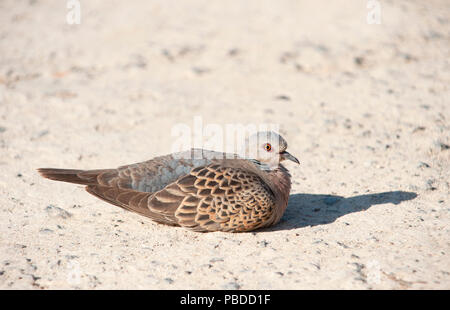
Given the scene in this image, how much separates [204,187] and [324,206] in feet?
4.60

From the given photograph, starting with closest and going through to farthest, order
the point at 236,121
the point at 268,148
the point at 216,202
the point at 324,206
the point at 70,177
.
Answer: the point at 216,202 → the point at 70,177 → the point at 268,148 → the point at 324,206 → the point at 236,121

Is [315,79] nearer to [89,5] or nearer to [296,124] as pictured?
[296,124]

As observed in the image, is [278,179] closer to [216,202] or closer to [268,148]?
[268,148]

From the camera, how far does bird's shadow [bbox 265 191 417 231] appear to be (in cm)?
540

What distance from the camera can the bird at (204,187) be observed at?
4992 mm

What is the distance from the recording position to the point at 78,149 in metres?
7.08

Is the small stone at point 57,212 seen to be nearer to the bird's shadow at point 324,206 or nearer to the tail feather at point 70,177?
the tail feather at point 70,177

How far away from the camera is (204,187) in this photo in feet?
16.6

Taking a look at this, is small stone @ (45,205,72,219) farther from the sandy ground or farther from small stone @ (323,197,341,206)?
small stone @ (323,197,341,206)

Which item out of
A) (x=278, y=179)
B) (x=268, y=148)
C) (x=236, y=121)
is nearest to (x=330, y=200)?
(x=278, y=179)

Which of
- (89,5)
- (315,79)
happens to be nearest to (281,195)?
(315,79)

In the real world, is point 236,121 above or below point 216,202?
above

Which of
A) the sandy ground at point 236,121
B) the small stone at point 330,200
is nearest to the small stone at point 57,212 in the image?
the sandy ground at point 236,121

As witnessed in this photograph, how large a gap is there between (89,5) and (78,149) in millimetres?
5442
